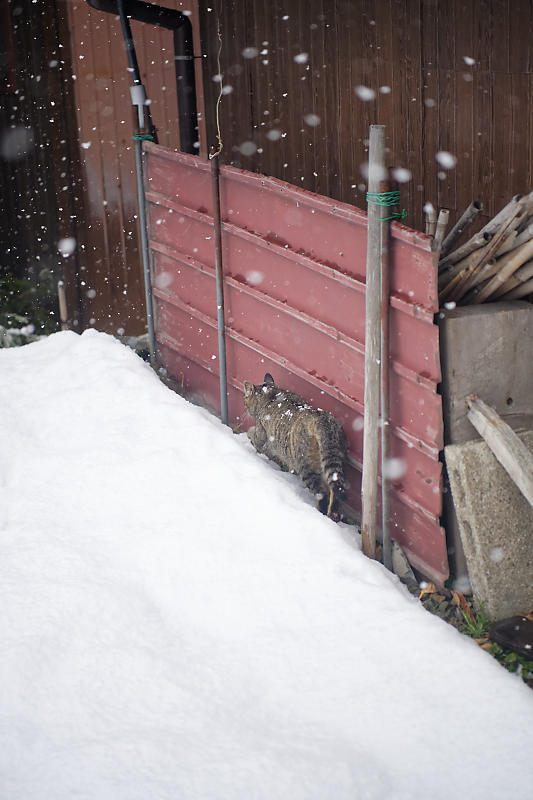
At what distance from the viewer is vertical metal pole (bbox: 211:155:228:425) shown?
6.88 meters

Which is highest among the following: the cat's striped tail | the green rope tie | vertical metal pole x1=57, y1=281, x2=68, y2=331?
the green rope tie

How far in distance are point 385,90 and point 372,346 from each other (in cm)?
261

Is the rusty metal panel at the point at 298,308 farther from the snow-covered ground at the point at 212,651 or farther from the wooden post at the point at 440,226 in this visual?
the snow-covered ground at the point at 212,651

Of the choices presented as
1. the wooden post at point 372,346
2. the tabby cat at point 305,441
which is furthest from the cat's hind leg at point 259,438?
the wooden post at point 372,346

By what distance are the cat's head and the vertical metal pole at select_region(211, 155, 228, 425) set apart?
0.61 metres

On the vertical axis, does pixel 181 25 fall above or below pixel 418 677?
above

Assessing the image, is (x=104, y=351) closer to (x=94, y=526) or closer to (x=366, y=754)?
(x=94, y=526)

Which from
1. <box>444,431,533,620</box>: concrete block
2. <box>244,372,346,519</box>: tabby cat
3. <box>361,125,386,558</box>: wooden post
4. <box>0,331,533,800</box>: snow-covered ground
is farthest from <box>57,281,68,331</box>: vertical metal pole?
<box>444,431,533,620</box>: concrete block

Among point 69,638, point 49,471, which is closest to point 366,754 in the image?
point 69,638

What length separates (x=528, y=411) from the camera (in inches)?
213

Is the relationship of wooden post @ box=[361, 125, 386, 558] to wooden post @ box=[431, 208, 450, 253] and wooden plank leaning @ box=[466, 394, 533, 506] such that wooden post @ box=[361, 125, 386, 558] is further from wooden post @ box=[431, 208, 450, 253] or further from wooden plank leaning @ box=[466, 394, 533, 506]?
wooden plank leaning @ box=[466, 394, 533, 506]

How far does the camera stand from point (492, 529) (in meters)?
5.15

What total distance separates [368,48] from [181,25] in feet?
7.23

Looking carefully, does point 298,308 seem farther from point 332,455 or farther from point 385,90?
point 385,90
